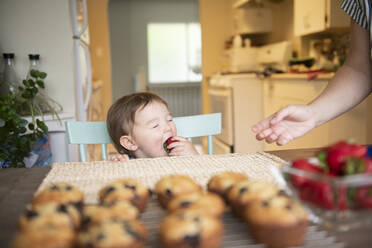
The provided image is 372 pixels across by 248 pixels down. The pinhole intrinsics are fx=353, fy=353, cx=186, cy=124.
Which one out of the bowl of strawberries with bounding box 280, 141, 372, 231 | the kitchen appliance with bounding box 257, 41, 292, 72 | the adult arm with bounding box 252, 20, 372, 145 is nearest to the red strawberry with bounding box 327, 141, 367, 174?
the bowl of strawberries with bounding box 280, 141, 372, 231

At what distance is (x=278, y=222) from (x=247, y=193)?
8 cm

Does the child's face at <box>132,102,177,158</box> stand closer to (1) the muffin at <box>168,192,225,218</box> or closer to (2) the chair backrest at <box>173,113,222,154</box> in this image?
(2) the chair backrest at <box>173,113,222,154</box>

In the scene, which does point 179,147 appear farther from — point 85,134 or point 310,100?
point 310,100

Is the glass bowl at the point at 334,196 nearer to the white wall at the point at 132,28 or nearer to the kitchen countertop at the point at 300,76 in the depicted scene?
the kitchen countertop at the point at 300,76

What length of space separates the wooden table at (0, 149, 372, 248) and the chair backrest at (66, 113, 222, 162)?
0.48 m

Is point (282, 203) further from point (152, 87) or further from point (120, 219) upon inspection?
point (152, 87)

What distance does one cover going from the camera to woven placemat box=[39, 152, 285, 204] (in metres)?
0.71

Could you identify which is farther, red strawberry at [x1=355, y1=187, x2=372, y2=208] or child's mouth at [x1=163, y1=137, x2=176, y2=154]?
child's mouth at [x1=163, y1=137, x2=176, y2=154]

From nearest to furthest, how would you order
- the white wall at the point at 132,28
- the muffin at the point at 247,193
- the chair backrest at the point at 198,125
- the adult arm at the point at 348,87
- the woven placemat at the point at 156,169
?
the muffin at the point at 247,193, the woven placemat at the point at 156,169, the adult arm at the point at 348,87, the chair backrest at the point at 198,125, the white wall at the point at 132,28

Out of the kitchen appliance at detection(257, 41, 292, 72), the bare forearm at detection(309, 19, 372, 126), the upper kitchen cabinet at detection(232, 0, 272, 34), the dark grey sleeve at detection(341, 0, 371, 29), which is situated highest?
the upper kitchen cabinet at detection(232, 0, 272, 34)

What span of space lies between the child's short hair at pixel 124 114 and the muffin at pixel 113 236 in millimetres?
1014

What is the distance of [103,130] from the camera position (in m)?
1.38

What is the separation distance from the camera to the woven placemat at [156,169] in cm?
71

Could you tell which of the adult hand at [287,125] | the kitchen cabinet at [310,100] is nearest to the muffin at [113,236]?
the adult hand at [287,125]
